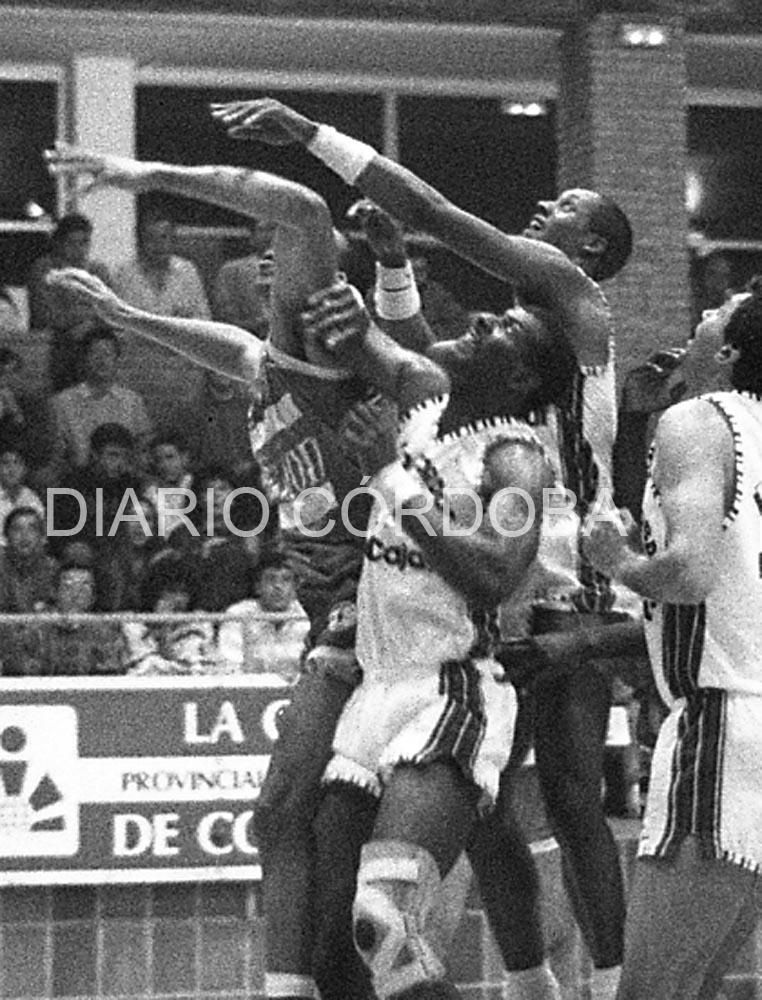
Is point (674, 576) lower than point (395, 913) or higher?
higher

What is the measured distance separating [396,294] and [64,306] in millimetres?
6072

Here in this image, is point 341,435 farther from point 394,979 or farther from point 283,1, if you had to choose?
point 283,1

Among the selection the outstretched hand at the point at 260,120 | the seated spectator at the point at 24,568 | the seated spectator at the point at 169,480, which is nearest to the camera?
the outstretched hand at the point at 260,120

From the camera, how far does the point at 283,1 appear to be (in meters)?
13.1

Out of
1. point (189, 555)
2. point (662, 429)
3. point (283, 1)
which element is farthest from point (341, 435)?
point (283, 1)

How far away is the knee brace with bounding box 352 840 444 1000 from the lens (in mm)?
5414

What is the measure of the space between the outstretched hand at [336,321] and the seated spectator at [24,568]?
176 inches

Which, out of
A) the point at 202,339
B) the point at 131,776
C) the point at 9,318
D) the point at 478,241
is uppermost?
the point at 9,318

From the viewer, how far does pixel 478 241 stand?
624 cm

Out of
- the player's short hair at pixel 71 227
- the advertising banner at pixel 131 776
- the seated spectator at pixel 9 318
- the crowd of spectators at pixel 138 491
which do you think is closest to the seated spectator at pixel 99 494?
the crowd of spectators at pixel 138 491

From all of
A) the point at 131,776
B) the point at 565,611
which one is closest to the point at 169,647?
the point at 131,776

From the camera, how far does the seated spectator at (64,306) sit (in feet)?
38.9

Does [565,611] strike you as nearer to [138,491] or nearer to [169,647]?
Answer: [169,647]

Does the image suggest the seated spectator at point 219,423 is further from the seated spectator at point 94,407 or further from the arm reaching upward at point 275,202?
the arm reaching upward at point 275,202
